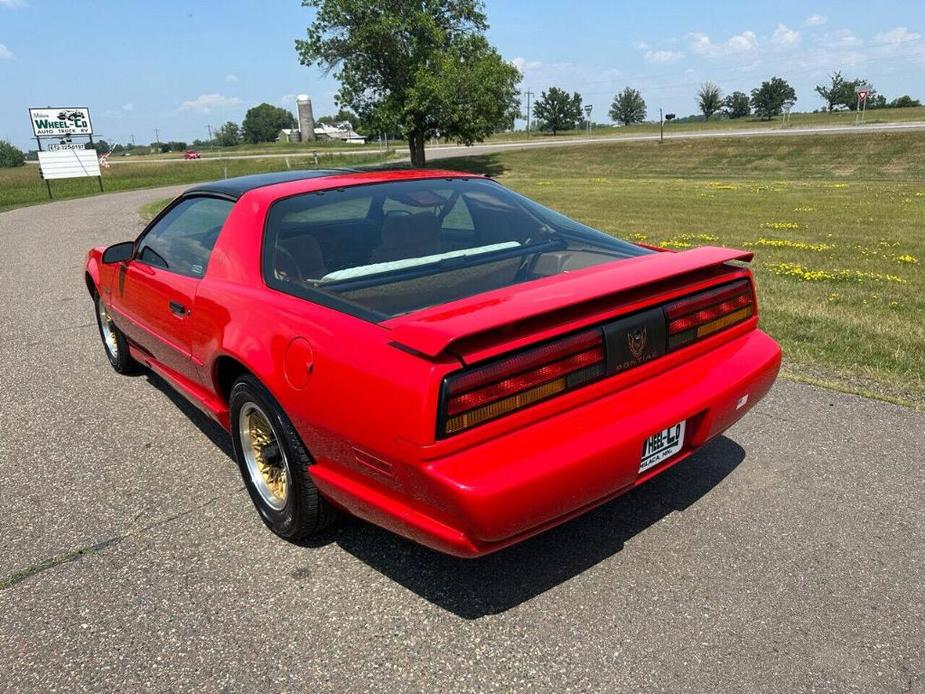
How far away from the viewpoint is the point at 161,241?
12.7 ft

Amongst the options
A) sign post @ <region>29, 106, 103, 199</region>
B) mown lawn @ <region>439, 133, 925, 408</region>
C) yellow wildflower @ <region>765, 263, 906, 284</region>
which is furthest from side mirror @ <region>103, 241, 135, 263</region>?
sign post @ <region>29, 106, 103, 199</region>

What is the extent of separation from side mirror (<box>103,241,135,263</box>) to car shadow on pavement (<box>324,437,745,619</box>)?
2.21 m

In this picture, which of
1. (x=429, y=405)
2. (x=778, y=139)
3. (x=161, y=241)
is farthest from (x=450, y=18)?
(x=429, y=405)

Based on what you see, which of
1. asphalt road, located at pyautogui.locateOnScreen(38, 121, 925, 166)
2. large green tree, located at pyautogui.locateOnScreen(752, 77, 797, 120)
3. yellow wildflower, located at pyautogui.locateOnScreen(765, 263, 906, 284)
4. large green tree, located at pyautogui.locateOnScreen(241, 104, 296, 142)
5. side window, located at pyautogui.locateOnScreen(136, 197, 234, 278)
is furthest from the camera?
→ large green tree, located at pyautogui.locateOnScreen(241, 104, 296, 142)

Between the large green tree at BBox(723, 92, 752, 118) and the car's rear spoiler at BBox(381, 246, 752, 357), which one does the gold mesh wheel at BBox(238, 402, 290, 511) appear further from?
the large green tree at BBox(723, 92, 752, 118)

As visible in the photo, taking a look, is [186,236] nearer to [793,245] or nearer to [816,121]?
[793,245]

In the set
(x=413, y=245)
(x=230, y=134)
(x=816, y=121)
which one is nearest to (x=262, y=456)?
(x=413, y=245)

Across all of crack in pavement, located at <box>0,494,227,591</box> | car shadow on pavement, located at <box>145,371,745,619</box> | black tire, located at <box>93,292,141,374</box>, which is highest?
black tire, located at <box>93,292,141,374</box>

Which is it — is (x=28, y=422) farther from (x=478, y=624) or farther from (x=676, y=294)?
(x=676, y=294)

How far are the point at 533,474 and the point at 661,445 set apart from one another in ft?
2.13

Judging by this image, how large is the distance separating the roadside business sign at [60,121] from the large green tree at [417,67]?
10904 mm

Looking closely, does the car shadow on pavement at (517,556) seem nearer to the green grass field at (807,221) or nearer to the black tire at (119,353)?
the green grass field at (807,221)

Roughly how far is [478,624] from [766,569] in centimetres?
109

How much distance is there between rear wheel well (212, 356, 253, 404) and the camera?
9.50 ft
